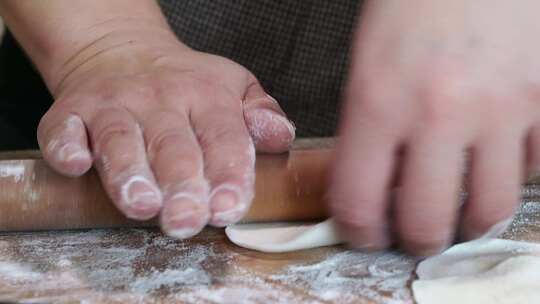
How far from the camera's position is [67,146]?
757 mm

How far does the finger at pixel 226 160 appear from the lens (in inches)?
27.0

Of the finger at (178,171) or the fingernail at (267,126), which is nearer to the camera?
the finger at (178,171)

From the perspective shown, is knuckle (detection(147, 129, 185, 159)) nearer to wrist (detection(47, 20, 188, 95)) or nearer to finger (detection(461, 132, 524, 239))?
wrist (detection(47, 20, 188, 95))

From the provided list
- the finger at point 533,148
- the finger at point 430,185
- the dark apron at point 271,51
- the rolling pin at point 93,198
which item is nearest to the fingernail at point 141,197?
the rolling pin at point 93,198

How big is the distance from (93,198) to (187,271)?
174 mm

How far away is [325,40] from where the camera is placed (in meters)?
1.16

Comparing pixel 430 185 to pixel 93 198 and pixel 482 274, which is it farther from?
pixel 93 198

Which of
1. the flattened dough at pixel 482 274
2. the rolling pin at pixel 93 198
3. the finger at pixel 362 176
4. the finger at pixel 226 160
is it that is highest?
the finger at pixel 362 176

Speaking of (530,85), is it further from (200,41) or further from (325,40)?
(200,41)

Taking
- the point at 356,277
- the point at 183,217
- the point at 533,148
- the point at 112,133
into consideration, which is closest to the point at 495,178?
the point at 533,148

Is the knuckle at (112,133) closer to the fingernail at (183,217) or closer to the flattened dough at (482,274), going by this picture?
the fingernail at (183,217)

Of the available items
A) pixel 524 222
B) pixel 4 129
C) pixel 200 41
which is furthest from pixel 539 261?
pixel 4 129

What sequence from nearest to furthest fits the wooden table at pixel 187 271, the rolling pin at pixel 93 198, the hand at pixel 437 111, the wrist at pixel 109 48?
the hand at pixel 437 111, the wooden table at pixel 187 271, the rolling pin at pixel 93 198, the wrist at pixel 109 48

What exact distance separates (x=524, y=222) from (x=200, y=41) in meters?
0.66
